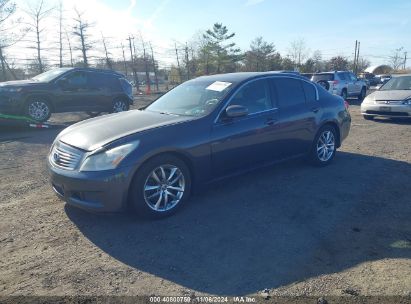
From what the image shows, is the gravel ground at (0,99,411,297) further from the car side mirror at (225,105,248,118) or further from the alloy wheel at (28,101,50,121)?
the alloy wheel at (28,101,50,121)

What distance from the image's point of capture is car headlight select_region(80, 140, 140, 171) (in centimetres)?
378

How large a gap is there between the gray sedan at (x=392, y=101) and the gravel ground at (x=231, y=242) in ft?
20.3

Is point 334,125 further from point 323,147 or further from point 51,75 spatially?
point 51,75

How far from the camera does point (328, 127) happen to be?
250 inches

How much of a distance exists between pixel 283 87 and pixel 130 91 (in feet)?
30.0

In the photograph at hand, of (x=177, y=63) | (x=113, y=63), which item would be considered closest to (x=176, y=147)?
(x=113, y=63)

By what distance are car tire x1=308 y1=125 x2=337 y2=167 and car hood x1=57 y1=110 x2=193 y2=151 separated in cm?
267

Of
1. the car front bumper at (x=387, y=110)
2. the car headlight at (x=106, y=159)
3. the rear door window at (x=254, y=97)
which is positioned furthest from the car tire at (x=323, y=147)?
the car front bumper at (x=387, y=110)

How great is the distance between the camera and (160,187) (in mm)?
4121

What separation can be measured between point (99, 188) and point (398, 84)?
1162 cm

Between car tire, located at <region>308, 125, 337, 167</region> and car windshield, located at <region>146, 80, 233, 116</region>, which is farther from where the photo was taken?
car tire, located at <region>308, 125, 337, 167</region>

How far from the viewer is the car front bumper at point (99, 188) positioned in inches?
147

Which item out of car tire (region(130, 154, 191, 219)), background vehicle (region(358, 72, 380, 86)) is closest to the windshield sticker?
car tire (region(130, 154, 191, 219))

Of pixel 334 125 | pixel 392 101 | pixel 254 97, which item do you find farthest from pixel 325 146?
pixel 392 101
